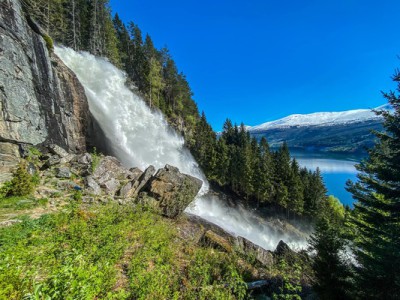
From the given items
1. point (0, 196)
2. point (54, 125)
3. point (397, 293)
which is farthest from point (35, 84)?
point (397, 293)

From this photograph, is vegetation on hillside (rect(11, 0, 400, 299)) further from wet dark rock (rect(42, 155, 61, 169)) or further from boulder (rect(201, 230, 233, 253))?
wet dark rock (rect(42, 155, 61, 169))

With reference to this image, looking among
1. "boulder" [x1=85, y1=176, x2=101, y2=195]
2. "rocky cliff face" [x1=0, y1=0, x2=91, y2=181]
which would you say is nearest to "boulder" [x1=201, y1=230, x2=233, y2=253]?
"boulder" [x1=85, y1=176, x2=101, y2=195]

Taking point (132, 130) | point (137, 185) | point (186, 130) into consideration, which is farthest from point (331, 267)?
point (186, 130)

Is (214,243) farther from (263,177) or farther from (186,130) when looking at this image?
(186,130)

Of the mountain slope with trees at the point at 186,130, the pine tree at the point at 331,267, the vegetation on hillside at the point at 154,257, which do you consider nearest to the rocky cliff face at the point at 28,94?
the vegetation on hillside at the point at 154,257

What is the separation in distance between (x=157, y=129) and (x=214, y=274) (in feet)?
85.7

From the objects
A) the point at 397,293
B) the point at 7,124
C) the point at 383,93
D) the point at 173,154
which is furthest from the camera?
the point at 173,154

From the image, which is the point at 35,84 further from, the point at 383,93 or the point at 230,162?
the point at 230,162

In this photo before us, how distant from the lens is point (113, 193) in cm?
1282

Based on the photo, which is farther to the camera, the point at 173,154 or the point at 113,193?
the point at 173,154

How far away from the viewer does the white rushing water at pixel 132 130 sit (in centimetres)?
2352

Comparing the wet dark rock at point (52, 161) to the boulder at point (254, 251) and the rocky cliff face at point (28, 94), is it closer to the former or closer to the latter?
the rocky cliff face at point (28, 94)

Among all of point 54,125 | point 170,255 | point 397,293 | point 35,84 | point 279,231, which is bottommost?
point 279,231

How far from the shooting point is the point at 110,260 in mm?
5633
